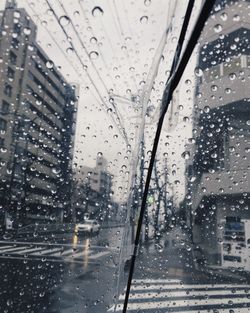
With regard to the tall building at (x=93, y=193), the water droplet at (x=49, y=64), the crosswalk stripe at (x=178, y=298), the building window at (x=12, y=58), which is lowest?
the crosswalk stripe at (x=178, y=298)

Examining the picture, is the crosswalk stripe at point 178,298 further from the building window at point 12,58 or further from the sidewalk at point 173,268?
the building window at point 12,58

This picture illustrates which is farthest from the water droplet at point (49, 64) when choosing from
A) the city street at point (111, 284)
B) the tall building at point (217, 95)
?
the city street at point (111, 284)

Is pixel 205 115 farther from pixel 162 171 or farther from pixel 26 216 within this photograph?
pixel 26 216

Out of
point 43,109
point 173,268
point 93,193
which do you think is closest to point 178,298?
point 173,268

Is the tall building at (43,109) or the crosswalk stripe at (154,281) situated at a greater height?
the tall building at (43,109)

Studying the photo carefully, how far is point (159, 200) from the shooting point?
2.65m

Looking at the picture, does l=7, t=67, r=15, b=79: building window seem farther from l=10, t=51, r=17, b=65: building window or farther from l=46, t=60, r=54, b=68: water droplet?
l=46, t=60, r=54, b=68: water droplet

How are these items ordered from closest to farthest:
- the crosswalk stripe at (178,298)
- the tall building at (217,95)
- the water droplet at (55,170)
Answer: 1. the water droplet at (55,170)
2. the tall building at (217,95)
3. the crosswalk stripe at (178,298)

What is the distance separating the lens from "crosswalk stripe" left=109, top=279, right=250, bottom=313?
306 cm

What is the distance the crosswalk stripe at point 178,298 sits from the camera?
306cm

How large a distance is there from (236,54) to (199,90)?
2.09 ft

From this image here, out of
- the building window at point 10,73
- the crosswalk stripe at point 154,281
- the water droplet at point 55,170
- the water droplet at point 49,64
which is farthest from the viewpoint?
the crosswalk stripe at point 154,281

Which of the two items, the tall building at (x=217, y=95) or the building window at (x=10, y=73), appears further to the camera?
the building window at (x=10, y=73)

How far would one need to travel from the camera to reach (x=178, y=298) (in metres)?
3.44
